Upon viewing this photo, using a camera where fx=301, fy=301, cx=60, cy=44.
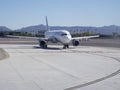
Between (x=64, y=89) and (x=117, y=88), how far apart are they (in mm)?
2288

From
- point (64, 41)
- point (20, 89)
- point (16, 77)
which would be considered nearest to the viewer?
point (20, 89)

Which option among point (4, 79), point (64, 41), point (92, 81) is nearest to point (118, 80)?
point (92, 81)

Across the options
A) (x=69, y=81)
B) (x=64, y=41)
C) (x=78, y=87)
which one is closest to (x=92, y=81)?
(x=69, y=81)

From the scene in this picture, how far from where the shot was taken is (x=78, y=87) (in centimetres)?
1282

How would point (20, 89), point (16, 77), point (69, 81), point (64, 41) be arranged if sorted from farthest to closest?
point (64, 41), point (16, 77), point (69, 81), point (20, 89)

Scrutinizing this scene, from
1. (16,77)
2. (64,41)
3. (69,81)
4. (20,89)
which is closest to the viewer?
(20,89)

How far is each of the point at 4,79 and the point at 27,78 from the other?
1170 mm

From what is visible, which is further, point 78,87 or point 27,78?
point 27,78

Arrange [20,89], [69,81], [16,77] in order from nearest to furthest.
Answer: [20,89]
[69,81]
[16,77]

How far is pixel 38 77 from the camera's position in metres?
15.8

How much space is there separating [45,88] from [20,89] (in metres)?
1.05

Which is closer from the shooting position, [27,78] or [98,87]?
[98,87]

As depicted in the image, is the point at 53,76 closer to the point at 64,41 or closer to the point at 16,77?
the point at 16,77

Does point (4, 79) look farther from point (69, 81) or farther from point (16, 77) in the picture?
point (69, 81)
